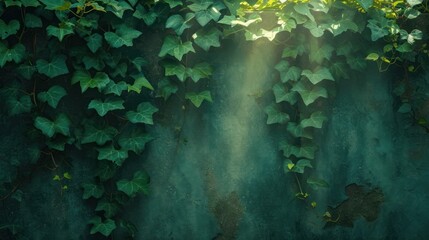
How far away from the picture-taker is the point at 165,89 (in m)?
3.19

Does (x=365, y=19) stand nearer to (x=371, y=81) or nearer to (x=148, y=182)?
(x=371, y=81)

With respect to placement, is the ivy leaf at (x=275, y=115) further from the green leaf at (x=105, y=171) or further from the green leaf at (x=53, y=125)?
the green leaf at (x=53, y=125)

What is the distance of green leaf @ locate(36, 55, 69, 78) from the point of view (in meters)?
2.99

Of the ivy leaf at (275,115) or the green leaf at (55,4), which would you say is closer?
the green leaf at (55,4)

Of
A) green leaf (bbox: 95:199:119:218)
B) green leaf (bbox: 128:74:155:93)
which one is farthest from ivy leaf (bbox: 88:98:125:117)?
green leaf (bbox: 95:199:119:218)

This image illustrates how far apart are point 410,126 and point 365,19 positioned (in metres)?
0.78

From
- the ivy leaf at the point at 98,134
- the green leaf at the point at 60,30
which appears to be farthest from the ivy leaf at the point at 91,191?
the green leaf at the point at 60,30

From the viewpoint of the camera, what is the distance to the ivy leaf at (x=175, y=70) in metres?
3.14

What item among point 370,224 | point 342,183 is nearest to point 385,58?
point 342,183

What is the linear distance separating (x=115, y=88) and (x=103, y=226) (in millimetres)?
870

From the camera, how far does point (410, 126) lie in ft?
10.8

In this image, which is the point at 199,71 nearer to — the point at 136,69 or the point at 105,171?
the point at 136,69

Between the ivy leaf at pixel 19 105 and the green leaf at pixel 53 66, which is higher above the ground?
the green leaf at pixel 53 66

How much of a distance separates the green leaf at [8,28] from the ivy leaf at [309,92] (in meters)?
1.77
